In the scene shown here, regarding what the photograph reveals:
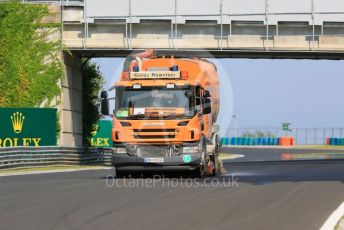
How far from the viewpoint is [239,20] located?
119 feet

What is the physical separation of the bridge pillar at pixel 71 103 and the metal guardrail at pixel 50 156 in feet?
6.59

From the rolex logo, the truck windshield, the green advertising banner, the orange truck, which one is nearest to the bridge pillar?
the rolex logo

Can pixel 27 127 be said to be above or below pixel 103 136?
above

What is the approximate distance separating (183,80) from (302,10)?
15.4 m

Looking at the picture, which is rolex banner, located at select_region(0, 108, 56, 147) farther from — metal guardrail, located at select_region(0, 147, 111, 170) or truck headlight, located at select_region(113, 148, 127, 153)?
truck headlight, located at select_region(113, 148, 127, 153)

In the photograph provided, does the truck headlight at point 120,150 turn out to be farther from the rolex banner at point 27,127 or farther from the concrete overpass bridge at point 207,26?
the concrete overpass bridge at point 207,26

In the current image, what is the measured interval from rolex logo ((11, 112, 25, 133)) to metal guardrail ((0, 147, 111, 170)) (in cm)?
238

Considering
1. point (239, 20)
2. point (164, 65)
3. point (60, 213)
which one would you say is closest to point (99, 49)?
point (239, 20)

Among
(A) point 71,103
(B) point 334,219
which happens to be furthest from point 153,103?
(A) point 71,103

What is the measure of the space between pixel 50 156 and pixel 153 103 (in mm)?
11221

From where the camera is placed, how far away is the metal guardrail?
29.0m

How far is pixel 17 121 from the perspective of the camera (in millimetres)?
33594

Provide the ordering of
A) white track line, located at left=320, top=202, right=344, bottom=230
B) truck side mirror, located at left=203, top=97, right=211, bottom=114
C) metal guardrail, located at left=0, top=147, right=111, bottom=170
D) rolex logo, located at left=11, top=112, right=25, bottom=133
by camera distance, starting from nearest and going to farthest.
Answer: white track line, located at left=320, top=202, right=344, bottom=230
truck side mirror, located at left=203, top=97, right=211, bottom=114
metal guardrail, located at left=0, top=147, right=111, bottom=170
rolex logo, located at left=11, top=112, right=25, bottom=133

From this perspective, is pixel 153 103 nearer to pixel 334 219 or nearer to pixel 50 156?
pixel 334 219
